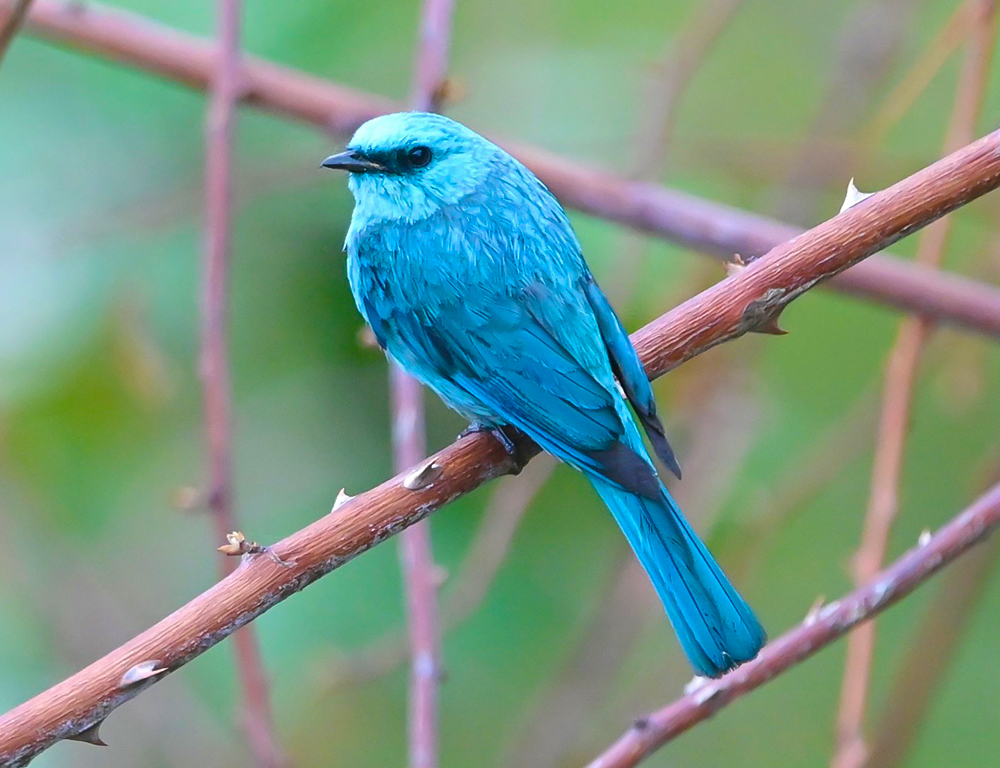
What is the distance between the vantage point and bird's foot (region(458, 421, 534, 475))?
8.21 feet

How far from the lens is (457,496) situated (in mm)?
2334

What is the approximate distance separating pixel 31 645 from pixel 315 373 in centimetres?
125

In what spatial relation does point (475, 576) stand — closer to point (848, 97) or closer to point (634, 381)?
point (634, 381)

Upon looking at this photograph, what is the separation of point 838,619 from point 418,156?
1.52 metres

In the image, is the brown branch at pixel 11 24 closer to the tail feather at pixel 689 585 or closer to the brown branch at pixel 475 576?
the tail feather at pixel 689 585

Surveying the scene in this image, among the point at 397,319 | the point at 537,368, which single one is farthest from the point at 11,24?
the point at 537,368

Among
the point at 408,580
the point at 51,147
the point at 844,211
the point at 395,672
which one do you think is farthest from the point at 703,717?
the point at 51,147

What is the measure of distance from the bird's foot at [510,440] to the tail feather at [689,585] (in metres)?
0.19

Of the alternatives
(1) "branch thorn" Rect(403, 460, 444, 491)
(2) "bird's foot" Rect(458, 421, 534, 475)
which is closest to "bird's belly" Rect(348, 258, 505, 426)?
(2) "bird's foot" Rect(458, 421, 534, 475)

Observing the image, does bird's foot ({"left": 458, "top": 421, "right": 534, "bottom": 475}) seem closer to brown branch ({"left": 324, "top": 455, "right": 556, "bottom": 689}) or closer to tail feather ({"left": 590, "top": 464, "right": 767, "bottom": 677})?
tail feather ({"left": 590, "top": 464, "right": 767, "bottom": 677})

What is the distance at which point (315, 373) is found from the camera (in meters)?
4.23

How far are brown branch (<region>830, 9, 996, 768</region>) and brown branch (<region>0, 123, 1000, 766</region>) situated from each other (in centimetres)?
42

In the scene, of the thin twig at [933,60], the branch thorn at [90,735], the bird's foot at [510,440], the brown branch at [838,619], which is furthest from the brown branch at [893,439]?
the branch thorn at [90,735]

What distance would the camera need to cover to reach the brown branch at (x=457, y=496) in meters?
1.92
